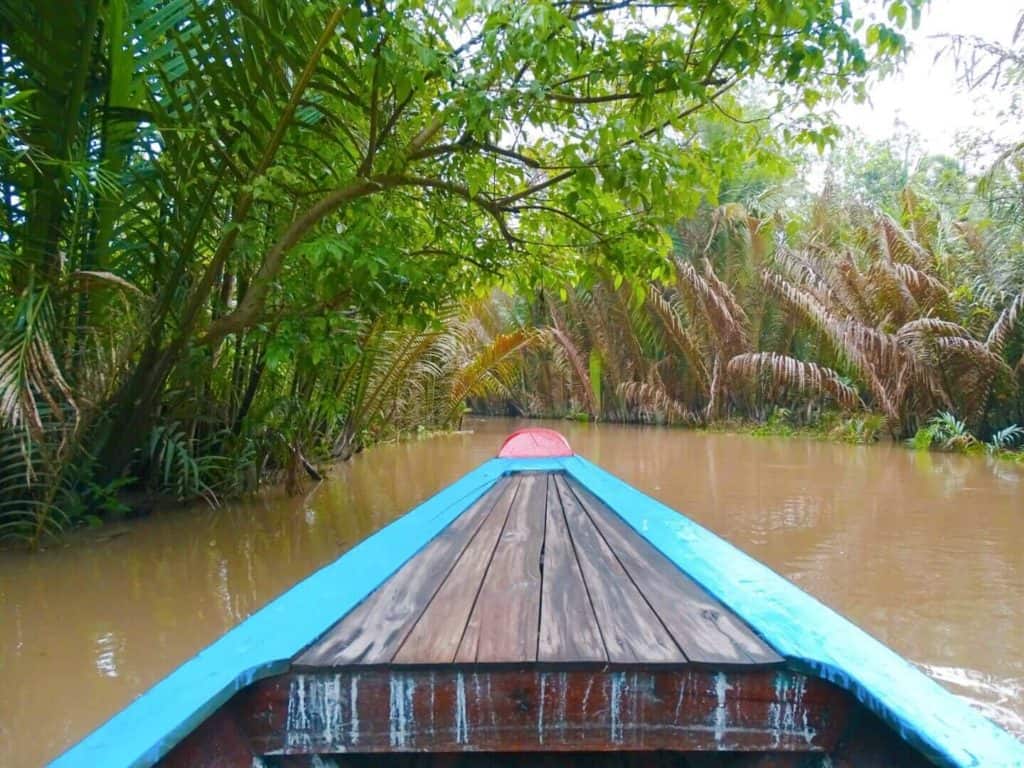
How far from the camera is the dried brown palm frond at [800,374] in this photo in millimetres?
10594

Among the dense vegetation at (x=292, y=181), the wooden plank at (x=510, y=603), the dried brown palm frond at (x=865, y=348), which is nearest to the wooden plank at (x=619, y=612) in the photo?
the wooden plank at (x=510, y=603)

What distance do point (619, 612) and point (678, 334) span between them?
11.8m

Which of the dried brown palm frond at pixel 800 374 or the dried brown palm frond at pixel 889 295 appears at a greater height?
the dried brown palm frond at pixel 889 295

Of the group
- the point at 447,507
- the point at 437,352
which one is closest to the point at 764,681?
the point at 447,507

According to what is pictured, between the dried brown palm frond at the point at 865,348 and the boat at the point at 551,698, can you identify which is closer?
the boat at the point at 551,698

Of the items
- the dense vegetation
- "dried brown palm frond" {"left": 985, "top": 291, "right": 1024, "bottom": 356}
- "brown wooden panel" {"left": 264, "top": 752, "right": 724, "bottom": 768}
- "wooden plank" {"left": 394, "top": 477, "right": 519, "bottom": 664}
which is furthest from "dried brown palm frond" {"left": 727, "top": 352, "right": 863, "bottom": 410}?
"brown wooden panel" {"left": 264, "top": 752, "right": 724, "bottom": 768}

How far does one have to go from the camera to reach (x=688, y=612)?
5.30 ft

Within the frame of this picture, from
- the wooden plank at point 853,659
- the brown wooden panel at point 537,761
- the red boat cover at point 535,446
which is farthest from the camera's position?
the red boat cover at point 535,446

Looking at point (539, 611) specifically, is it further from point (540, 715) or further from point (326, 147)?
point (326, 147)

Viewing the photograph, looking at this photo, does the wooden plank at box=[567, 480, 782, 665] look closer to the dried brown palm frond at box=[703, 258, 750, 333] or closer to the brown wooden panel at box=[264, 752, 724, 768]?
the brown wooden panel at box=[264, 752, 724, 768]

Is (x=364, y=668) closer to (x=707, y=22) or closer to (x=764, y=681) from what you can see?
(x=764, y=681)

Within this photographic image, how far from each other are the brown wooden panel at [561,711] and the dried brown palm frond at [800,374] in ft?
32.8

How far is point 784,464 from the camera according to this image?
7938 millimetres

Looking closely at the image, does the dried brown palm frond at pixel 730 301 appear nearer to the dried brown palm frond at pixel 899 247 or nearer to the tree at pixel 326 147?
the dried brown palm frond at pixel 899 247
